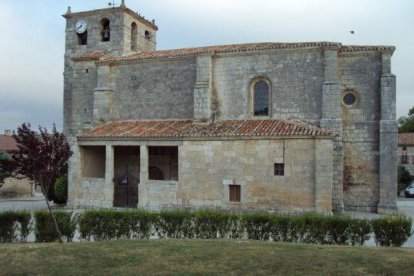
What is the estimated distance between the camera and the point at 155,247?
9.83m

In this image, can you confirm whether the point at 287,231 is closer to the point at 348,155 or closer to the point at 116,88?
the point at 348,155

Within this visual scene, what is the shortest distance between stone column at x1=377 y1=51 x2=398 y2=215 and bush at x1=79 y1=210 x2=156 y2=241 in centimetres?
1284

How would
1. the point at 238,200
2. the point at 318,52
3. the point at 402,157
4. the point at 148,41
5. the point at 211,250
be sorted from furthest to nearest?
the point at 402,157, the point at 148,41, the point at 318,52, the point at 238,200, the point at 211,250

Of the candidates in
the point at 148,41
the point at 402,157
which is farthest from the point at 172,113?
the point at 402,157

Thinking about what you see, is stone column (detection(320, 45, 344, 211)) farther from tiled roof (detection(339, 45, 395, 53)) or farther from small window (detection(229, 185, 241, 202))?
small window (detection(229, 185, 241, 202))

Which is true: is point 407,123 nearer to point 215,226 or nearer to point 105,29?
point 105,29

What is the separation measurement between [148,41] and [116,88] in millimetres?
6648

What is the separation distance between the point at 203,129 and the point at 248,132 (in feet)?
7.90

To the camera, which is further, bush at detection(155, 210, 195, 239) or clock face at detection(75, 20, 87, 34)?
clock face at detection(75, 20, 87, 34)

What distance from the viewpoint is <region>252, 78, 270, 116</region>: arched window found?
22.6 m

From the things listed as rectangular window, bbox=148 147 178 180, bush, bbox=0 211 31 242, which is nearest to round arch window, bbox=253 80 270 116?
rectangular window, bbox=148 147 178 180

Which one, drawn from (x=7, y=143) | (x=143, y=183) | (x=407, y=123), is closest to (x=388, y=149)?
(x=143, y=183)

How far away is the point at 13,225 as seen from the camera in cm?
1265

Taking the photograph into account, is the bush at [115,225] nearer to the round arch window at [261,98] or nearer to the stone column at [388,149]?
the round arch window at [261,98]
